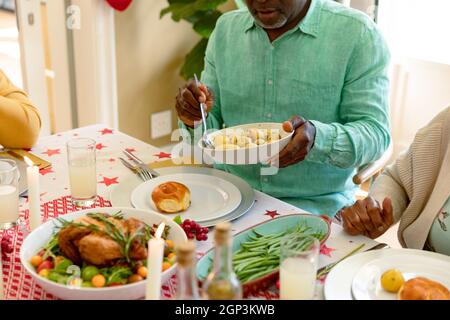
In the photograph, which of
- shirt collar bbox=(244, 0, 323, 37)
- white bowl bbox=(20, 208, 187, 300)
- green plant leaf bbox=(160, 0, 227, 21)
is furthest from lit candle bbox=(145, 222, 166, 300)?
green plant leaf bbox=(160, 0, 227, 21)

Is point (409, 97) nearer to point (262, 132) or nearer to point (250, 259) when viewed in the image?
point (262, 132)

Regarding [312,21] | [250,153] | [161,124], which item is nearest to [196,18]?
[161,124]

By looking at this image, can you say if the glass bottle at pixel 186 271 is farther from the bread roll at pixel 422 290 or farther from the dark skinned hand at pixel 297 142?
the dark skinned hand at pixel 297 142

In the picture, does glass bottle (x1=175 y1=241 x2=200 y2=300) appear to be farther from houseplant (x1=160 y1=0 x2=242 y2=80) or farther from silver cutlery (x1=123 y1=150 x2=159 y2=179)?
houseplant (x1=160 y1=0 x2=242 y2=80)

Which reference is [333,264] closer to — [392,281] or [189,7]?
[392,281]

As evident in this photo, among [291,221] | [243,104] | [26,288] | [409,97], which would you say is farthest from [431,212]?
[409,97]

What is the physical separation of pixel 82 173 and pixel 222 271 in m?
0.78

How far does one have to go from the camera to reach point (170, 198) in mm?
1335

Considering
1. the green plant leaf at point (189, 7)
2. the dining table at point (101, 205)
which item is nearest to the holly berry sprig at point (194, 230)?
the dining table at point (101, 205)

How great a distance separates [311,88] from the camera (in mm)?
1734

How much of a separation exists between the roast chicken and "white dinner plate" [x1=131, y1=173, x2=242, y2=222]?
0.28 metres

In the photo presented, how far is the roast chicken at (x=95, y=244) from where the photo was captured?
1.00 metres

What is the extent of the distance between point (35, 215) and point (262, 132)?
580 millimetres

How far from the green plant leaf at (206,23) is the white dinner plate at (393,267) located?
2.17m
